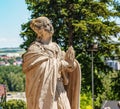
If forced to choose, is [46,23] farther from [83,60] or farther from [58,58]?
[83,60]

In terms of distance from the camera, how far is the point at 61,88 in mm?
9570

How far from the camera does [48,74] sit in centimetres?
925

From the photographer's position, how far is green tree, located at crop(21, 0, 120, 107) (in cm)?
4125

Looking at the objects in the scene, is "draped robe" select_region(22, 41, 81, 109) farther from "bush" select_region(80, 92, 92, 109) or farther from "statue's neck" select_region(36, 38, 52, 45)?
"bush" select_region(80, 92, 92, 109)

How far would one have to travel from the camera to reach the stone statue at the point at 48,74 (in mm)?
9164

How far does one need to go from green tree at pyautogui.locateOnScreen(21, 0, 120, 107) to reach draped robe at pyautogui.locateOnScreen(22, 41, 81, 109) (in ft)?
101

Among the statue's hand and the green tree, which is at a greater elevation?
the statue's hand

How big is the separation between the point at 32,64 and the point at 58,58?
1.90 feet

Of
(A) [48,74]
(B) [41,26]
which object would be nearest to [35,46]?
(B) [41,26]

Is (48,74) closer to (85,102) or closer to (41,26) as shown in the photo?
(41,26)

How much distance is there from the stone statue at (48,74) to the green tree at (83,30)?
30.9 metres

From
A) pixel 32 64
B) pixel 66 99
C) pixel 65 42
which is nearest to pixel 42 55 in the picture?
pixel 32 64

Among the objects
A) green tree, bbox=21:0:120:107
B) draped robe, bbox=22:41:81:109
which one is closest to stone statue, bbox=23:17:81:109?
draped robe, bbox=22:41:81:109

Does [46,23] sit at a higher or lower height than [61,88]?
higher
